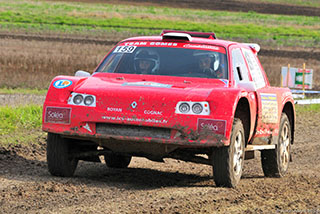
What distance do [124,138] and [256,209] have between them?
159 cm

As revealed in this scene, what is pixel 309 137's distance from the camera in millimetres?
14961

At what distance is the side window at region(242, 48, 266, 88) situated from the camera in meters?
9.71

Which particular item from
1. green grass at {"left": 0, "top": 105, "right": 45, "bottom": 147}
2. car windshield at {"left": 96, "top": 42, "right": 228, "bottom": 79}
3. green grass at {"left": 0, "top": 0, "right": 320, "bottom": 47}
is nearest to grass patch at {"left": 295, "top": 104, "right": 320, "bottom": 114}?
green grass at {"left": 0, "top": 105, "right": 45, "bottom": 147}

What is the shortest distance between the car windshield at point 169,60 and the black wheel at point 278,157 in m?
1.61

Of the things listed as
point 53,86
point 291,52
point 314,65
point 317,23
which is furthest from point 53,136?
point 317,23

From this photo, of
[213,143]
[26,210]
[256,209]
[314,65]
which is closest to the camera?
[26,210]

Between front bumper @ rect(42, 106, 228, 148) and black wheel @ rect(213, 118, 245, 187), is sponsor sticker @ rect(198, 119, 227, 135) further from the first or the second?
black wheel @ rect(213, 118, 245, 187)

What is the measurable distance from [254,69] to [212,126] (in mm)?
2602

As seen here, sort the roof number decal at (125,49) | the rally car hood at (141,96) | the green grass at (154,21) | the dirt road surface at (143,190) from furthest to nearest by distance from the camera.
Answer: the green grass at (154,21) < the roof number decal at (125,49) < the rally car hood at (141,96) < the dirt road surface at (143,190)

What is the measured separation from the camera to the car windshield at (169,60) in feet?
28.8

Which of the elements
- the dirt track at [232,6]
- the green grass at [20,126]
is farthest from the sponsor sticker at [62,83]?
the dirt track at [232,6]

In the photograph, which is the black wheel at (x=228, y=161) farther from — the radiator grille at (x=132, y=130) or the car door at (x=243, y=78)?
the radiator grille at (x=132, y=130)

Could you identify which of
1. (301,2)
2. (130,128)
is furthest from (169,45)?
(301,2)

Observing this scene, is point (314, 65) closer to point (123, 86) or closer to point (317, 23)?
point (123, 86)
